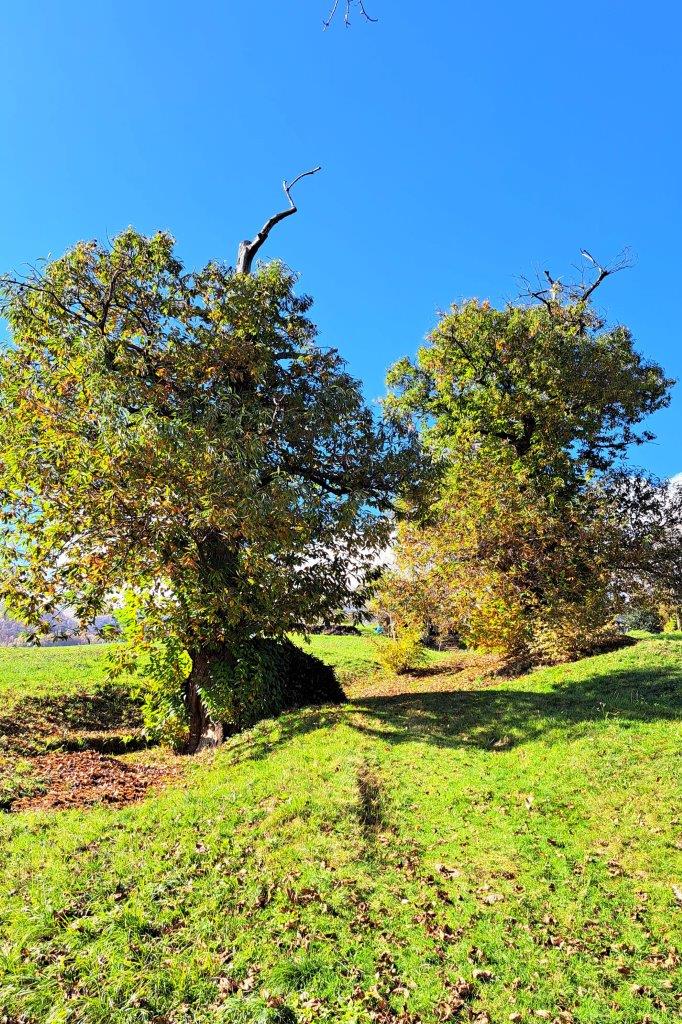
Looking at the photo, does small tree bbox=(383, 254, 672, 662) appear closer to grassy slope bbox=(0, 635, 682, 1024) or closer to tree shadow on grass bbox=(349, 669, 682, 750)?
tree shadow on grass bbox=(349, 669, 682, 750)

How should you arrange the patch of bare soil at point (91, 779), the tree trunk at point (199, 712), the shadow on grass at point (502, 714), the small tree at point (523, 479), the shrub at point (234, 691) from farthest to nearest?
the small tree at point (523, 479)
the tree trunk at point (199, 712)
the shrub at point (234, 691)
the shadow on grass at point (502, 714)
the patch of bare soil at point (91, 779)

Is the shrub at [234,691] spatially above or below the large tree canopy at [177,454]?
below

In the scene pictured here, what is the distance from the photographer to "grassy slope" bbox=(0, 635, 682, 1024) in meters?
5.18

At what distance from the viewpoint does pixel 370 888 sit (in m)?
6.66

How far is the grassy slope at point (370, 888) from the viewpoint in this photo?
518 cm

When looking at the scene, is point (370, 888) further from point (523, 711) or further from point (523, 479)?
point (523, 479)

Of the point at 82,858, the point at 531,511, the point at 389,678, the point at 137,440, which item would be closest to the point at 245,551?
the point at 137,440

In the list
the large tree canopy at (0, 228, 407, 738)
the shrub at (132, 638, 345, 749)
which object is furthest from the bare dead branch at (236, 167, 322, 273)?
the shrub at (132, 638, 345, 749)

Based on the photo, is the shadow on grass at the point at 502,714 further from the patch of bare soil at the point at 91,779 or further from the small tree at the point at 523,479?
the small tree at the point at 523,479

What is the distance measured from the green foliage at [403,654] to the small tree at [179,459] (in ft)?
36.4

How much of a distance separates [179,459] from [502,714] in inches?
354

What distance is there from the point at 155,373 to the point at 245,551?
14.9 feet

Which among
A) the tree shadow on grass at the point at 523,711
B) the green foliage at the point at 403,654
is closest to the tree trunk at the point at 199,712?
the tree shadow on grass at the point at 523,711

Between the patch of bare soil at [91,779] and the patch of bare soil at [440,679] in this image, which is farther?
the patch of bare soil at [440,679]
